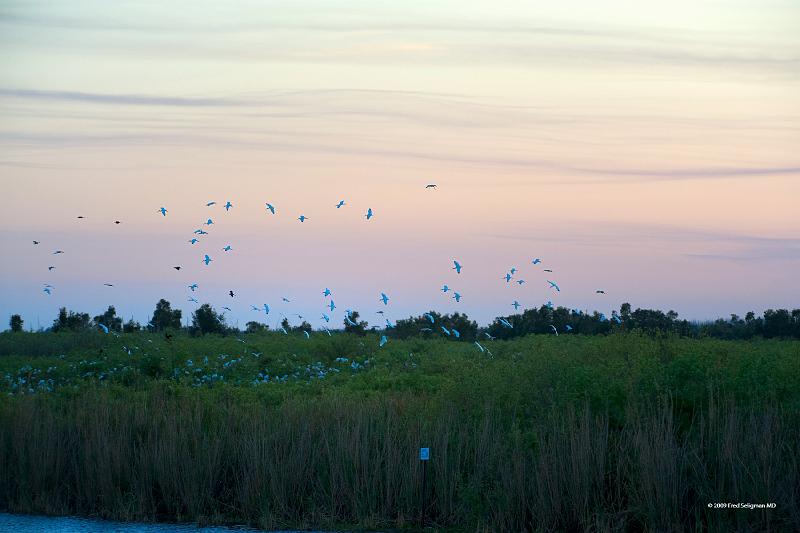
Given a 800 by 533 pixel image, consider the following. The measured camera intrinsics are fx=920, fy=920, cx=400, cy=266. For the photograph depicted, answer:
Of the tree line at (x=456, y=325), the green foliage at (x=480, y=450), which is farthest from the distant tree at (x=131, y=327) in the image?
A: the green foliage at (x=480, y=450)

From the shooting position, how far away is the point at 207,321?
4609cm

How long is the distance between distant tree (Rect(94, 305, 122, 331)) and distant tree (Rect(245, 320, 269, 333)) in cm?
620

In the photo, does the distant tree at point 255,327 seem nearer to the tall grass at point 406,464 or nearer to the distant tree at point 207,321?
the distant tree at point 207,321

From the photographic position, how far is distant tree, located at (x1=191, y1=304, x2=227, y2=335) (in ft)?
150

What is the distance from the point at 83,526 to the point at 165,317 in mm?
33829

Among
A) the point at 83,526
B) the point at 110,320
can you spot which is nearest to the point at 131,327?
the point at 110,320

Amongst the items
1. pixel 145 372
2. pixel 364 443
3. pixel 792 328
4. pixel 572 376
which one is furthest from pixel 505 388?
pixel 792 328

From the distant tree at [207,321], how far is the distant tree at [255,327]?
1294 mm
